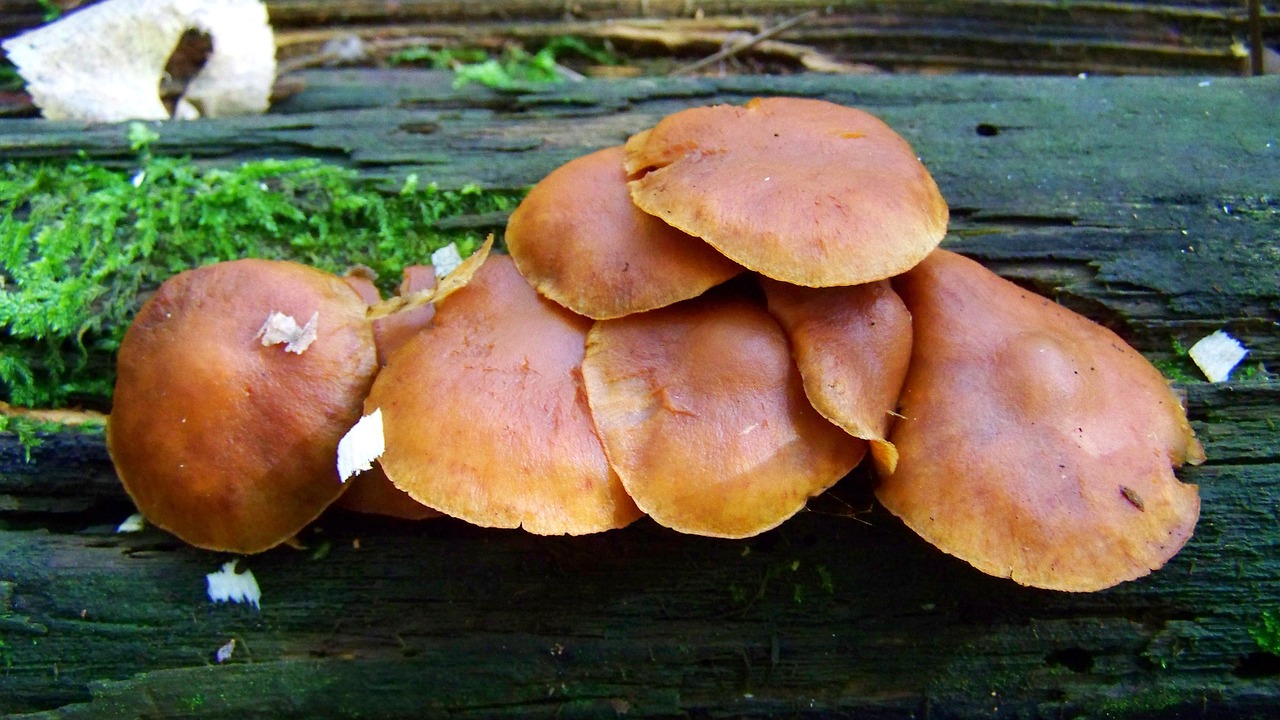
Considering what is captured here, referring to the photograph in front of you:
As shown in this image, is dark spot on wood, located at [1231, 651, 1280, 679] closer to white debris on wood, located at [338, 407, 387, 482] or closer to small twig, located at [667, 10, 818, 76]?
white debris on wood, located at [338, 407, 387, 482]

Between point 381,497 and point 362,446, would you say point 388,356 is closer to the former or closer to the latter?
point 362,446

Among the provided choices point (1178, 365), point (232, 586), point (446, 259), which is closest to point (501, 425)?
point (446, 259)

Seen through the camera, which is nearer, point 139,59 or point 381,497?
point 381,497

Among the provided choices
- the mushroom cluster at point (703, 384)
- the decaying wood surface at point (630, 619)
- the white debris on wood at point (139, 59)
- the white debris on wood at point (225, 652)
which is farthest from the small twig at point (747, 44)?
the white debris on wood at point (225, 652)

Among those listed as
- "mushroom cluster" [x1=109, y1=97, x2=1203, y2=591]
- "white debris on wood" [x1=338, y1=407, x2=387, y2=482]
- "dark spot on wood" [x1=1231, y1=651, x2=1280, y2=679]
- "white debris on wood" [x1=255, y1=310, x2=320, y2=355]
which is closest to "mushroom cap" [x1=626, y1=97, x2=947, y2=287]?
"mushroom cluster" [x1=109, y1=97, x2=1203, y2=591]

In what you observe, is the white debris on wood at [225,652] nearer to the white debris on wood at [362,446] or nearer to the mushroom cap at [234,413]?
the mushroom cap at [234,413]

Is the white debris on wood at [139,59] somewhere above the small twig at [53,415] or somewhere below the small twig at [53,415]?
above
